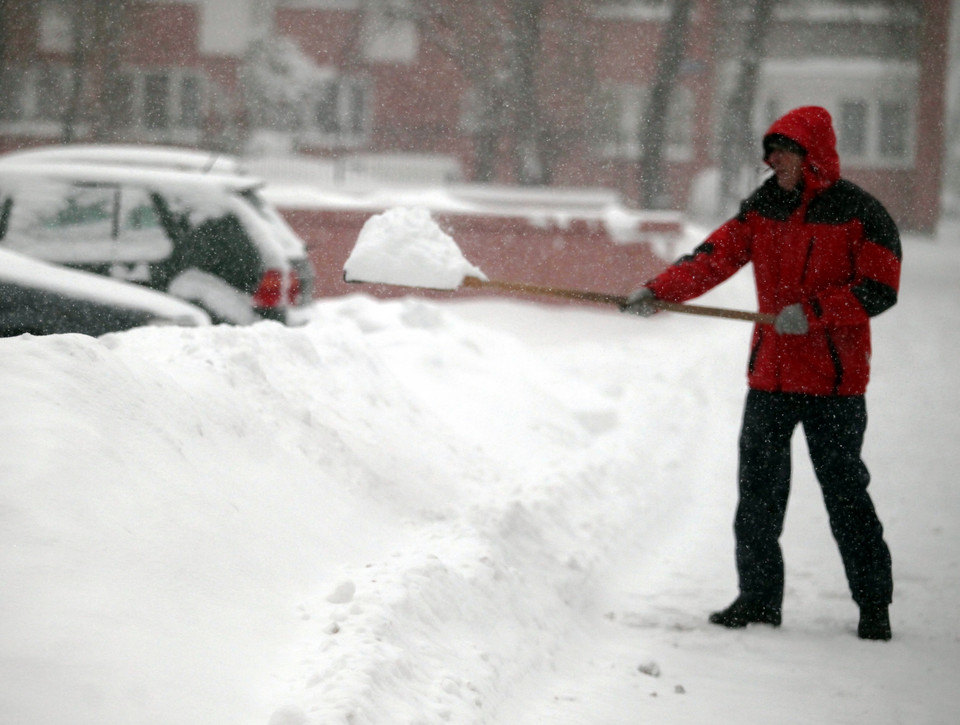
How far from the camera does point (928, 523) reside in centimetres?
589

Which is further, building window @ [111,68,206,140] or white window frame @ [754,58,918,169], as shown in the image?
white window frame @ [754,58,918,169]

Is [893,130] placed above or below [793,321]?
above

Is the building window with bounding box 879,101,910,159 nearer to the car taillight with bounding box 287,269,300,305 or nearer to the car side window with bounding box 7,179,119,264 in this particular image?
the car taillight with bounding box 287,269,300,305

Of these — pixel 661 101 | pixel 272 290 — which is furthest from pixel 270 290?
pixel 661 101

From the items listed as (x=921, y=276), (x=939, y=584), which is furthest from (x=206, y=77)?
(x=939, y=584)

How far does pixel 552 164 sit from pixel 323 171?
6922mm

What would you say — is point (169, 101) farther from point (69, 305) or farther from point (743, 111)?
point (69, 305)

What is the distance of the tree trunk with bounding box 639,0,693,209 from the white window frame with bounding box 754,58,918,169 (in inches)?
535

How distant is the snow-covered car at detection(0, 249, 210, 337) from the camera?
600 centimetres

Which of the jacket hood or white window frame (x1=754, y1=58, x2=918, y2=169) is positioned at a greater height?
white window frame (x1=754, y1=58, x2=918, y2=169)

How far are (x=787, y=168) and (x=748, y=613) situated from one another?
1607mm

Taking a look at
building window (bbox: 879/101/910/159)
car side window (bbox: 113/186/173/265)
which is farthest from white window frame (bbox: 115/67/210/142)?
car side window (bbox: 113/186/173/265)

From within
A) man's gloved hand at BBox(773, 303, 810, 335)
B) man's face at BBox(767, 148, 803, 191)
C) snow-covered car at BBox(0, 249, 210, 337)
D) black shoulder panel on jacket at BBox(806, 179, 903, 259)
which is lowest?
snow-covered car at BBox(0, 249, 210, 337)

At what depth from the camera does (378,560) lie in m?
3.88
